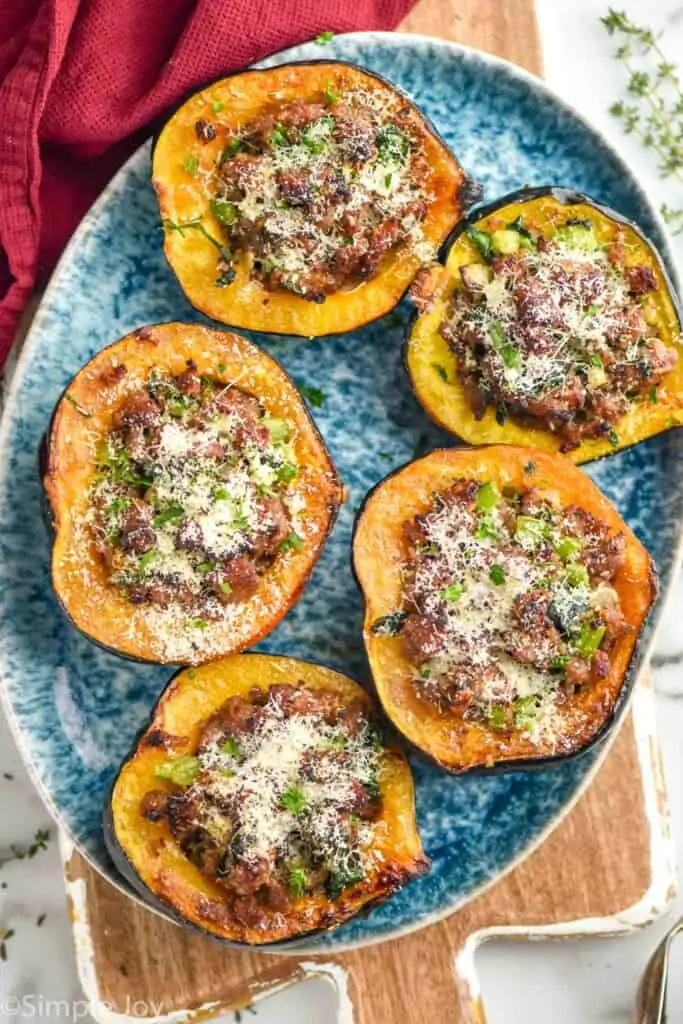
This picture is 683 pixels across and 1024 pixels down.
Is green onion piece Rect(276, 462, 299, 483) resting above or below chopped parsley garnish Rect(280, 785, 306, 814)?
above

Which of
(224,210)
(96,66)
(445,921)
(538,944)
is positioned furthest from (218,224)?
(538,944)

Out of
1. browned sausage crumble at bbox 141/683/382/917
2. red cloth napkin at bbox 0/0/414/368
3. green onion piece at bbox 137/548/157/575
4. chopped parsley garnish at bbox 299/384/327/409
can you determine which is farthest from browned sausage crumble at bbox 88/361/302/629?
red cloth napkin at bbox 0/0/414/368

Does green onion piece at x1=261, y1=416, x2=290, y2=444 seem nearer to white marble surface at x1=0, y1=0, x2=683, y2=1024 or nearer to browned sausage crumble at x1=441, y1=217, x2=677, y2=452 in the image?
browned sausage crumble at x1=441, y1=217, x2=677, y2=452

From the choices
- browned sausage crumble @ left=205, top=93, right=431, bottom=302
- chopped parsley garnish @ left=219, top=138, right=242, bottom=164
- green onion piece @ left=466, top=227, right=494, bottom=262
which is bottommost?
green onion piece @ left=466, top=227, right=494, bottom=262

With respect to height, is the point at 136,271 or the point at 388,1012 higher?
the point at 136,271

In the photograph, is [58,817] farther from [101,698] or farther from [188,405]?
[188,405]

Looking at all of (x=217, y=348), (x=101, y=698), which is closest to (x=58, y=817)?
(x=101, y=698)
